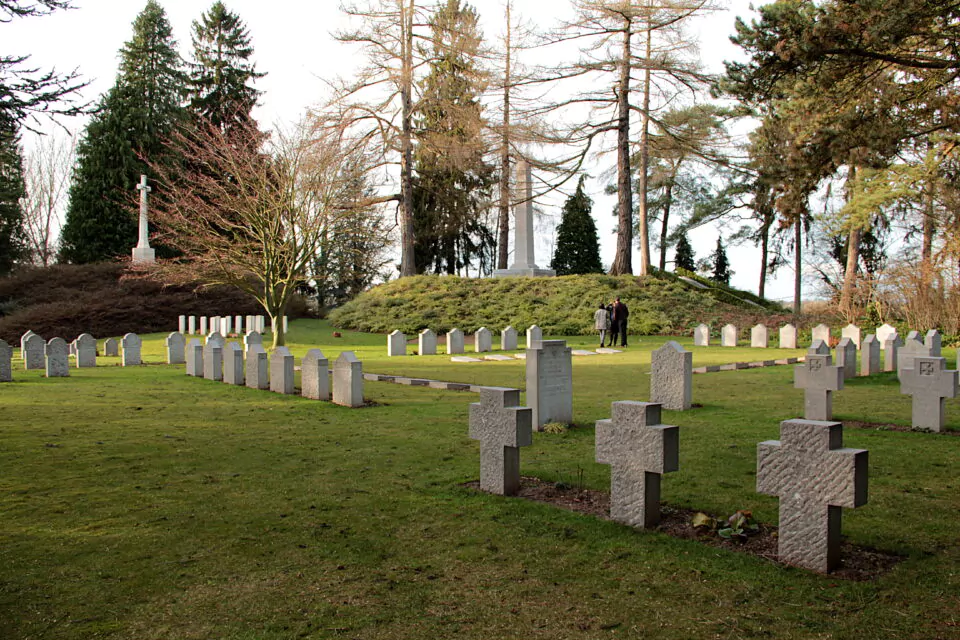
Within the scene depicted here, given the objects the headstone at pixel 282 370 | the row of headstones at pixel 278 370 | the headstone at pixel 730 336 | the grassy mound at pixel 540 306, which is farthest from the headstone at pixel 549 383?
the grassy mound at pixel 540 306

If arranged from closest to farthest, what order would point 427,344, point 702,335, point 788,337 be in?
point 427,344 < point 788,337 < point 702,335

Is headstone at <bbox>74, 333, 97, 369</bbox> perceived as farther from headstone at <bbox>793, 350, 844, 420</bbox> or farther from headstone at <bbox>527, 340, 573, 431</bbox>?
headstone at <bbox>793, 350, 844, 420</bbox>

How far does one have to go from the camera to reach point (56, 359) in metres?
14.1

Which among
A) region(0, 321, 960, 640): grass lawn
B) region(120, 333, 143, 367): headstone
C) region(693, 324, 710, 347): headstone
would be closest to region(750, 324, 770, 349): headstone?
region(693, 324, 710, 347): headstone

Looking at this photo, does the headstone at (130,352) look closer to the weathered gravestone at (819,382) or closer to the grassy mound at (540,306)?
the grassy mound at (540,306)

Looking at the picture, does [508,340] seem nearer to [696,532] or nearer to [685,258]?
[696,532]

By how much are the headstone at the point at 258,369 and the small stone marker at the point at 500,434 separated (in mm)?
7407

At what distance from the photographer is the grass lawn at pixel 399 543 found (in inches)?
126

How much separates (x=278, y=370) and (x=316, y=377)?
109 cm

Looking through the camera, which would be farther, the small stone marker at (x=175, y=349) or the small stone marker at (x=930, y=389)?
the small stone marker at (x=175, y=349)

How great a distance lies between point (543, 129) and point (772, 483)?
28884mm

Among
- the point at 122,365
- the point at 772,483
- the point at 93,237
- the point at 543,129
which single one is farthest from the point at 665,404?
the point at 93,237

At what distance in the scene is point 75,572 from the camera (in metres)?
3.79

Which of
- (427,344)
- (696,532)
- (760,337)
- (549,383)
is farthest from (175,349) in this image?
(760,337)
